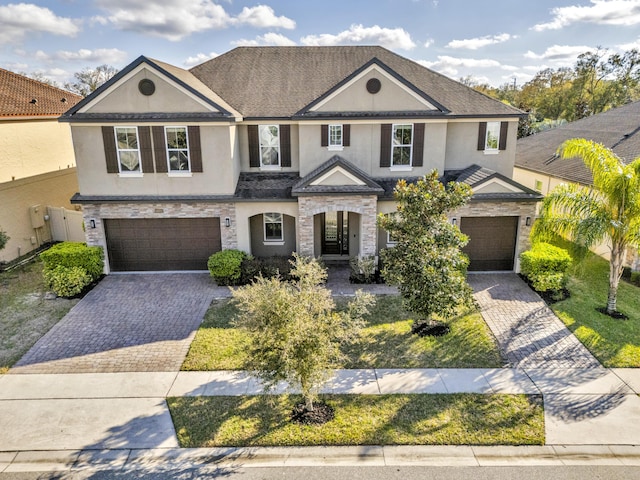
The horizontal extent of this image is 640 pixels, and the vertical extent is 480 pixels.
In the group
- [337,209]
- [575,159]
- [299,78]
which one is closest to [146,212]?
[337,209]

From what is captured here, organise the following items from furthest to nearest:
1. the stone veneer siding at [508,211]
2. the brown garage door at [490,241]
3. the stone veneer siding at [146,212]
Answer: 1. the brown garage door at [490,241]
2. the stone veneer siding at [146,212]
3. the stone veneer siding at [508,211]

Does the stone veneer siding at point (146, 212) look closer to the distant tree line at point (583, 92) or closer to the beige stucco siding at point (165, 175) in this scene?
the beige stucco siding at point (165, 175)

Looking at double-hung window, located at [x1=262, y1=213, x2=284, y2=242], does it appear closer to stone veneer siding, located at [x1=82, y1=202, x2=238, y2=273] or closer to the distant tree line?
stone veneer siding, located at [x1=82, y1=202, x2=238, y2=273]

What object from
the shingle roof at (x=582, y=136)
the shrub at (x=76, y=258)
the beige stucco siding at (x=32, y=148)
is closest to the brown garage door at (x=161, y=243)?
the shrub at (x=76, y=258)

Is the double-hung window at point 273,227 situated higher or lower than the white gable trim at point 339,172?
lower

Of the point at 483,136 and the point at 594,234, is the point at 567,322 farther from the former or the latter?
the point at 483,136

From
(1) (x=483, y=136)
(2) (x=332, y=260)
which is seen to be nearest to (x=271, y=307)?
(2) (x=332, y=260)

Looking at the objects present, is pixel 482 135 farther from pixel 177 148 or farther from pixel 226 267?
pixel 177 148

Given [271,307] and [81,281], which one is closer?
[271,307]
